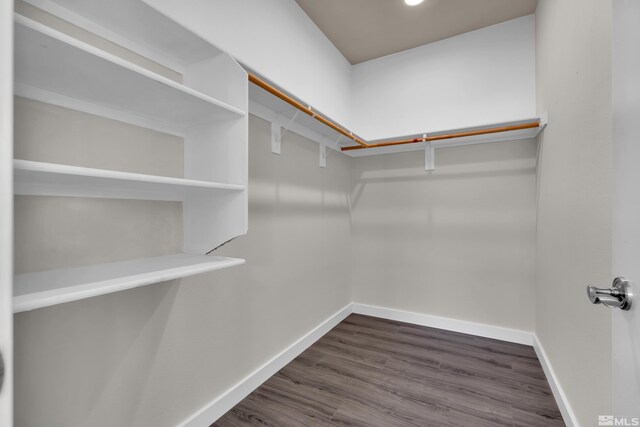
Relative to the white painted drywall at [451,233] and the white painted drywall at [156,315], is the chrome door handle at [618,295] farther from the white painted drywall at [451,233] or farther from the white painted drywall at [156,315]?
the white painted drywall at [451,233]

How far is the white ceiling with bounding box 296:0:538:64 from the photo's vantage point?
6.95ft

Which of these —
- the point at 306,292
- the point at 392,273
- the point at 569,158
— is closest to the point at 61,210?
the point at 306,292

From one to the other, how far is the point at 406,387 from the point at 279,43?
2.42 meters

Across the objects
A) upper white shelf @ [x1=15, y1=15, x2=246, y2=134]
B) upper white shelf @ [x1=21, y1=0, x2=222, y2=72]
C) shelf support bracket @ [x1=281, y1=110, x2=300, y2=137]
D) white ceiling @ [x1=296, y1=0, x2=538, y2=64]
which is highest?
white ceiling @ [x1=296, y1=0, x2=538, y2=64]

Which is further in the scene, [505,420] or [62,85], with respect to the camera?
[505,420]

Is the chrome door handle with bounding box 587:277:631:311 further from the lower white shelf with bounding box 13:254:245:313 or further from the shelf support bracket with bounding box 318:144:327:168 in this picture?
the shelf support bracket with bounding box 318:144:327:168

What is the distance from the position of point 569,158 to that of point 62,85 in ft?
7.02

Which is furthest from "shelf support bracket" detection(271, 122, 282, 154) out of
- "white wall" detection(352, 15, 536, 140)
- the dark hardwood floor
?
the dark hardwood floor

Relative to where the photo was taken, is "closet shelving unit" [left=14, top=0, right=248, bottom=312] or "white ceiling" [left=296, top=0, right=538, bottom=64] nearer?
"closet shelving unit" [left=14, top=0, right=248, bottom=312]

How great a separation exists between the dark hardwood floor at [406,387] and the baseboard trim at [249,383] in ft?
0.14

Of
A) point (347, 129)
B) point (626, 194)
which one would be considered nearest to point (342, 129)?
point (347, 129)

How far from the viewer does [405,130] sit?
2.76m

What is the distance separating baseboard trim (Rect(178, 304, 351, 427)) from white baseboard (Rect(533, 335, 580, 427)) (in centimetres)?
159

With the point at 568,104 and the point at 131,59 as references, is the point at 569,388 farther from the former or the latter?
the point at 131,59
